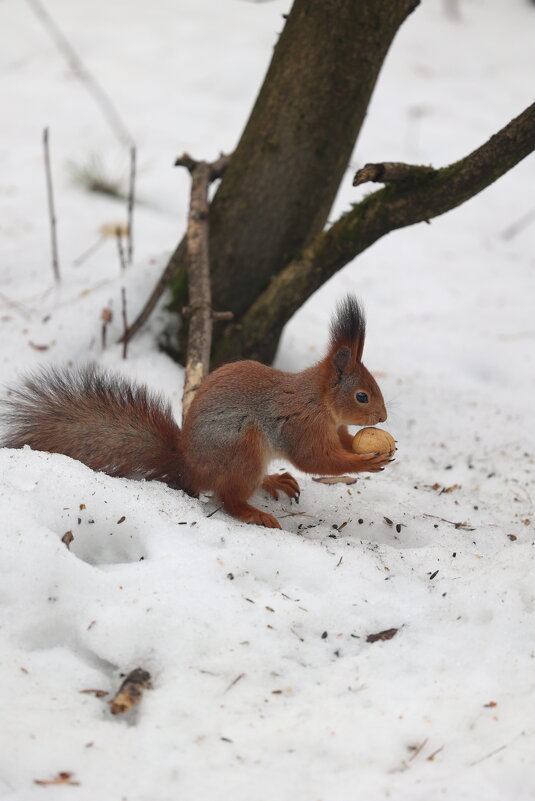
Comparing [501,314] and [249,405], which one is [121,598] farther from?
[501,314]

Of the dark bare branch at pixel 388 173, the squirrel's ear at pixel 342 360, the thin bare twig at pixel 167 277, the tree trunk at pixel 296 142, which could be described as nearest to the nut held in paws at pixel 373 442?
the squirrel's ear at pixel 342 360

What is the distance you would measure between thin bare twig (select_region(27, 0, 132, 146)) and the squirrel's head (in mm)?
3408

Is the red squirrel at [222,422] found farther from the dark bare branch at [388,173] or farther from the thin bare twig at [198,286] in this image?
the dark bare branch at [388,173]

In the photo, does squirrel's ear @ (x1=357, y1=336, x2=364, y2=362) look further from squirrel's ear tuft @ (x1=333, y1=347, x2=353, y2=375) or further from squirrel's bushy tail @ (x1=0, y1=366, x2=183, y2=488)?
squirrel's bushy tail @ (x1=0, y1=366, x2=183, y2=488)

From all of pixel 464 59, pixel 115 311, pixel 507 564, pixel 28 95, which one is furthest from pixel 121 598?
pixel 464 59

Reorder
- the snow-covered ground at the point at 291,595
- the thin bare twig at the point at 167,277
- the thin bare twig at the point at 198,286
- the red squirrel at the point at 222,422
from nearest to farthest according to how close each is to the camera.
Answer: the snow-covered ground at the point at 291,595 < the red squirrel at the point at 222,422 < the thin bare twig at the point at 198,286 < the thin bare twig at the point at 167,277

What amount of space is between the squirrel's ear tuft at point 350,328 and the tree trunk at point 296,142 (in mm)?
853

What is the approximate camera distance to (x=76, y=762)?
1312 mm

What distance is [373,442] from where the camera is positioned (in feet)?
7.29

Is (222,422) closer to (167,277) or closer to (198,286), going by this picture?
(198,286)

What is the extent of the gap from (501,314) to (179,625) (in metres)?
2.90

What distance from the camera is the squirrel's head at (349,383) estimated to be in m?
2.21

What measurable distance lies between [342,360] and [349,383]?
0.22 ft

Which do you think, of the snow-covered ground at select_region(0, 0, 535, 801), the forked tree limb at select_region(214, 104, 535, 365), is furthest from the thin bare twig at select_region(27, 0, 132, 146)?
the forked tree limb at select_region(214, 104, 535, 365)
